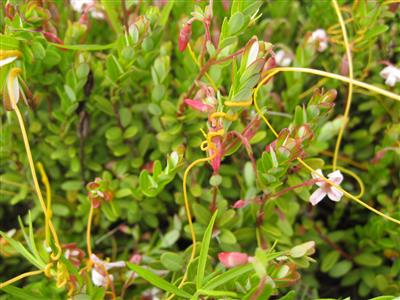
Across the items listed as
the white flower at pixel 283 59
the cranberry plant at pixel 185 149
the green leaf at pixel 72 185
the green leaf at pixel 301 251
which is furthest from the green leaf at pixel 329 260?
the green leaf at pixel 72 185

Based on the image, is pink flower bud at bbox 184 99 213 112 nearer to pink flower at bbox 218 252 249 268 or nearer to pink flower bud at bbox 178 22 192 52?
pink flower bud at bbox 178 22 192 52

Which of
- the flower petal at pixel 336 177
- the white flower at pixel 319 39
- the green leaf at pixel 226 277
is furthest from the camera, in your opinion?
the white flower at pixel 319 39

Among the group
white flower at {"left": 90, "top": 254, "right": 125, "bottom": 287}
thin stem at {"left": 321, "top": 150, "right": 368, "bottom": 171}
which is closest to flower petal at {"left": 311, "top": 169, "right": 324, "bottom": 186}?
thin stem at {"left": 321, "top": 150, "right": 368, "bottom": 171}

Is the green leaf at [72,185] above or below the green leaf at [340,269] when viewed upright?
above

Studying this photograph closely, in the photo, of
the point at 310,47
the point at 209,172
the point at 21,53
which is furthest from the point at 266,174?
the point at 21,53

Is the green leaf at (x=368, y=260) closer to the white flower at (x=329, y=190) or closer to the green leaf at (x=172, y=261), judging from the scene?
the white flower at (x=329, y=190)

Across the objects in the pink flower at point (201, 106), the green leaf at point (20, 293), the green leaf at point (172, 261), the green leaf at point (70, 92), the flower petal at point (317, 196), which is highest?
the pink flower at point (201, 106)
